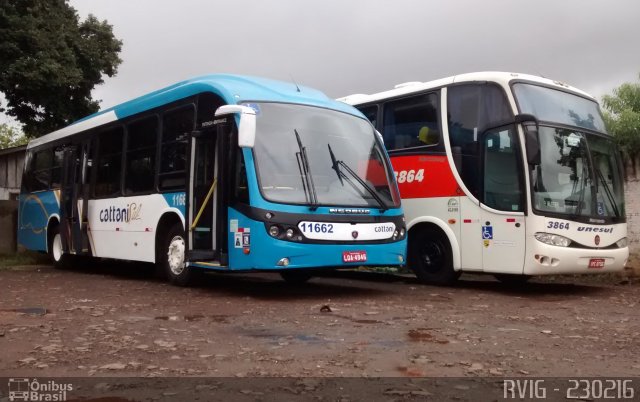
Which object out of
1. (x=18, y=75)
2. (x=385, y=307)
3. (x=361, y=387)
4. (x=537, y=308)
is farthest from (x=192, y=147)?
(x=18, y=75)

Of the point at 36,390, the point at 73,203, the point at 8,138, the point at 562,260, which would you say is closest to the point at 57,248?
the point at 73,203

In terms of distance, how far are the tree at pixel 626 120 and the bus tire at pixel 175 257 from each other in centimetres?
727

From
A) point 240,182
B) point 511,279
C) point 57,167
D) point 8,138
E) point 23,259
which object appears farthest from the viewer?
point 8,138

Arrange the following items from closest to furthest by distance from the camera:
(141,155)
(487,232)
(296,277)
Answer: (487,232)
(296,277)
(141,155)

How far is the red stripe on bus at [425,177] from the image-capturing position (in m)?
10.6

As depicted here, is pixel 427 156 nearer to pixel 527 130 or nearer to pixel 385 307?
pixel 527 130

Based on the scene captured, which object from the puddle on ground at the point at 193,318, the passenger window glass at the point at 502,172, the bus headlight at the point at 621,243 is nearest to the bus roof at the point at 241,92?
the passenger window glass at the point at 502,172

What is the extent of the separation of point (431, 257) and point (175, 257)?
4202 mm

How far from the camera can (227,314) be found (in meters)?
7.50

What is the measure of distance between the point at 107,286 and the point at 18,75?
321 inches

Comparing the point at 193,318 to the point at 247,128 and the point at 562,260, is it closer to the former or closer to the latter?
the point at 247,128

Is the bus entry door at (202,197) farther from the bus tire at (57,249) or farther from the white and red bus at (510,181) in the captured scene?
the bus tire at (57,249)

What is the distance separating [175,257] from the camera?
10258 mm

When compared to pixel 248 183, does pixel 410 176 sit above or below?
above
